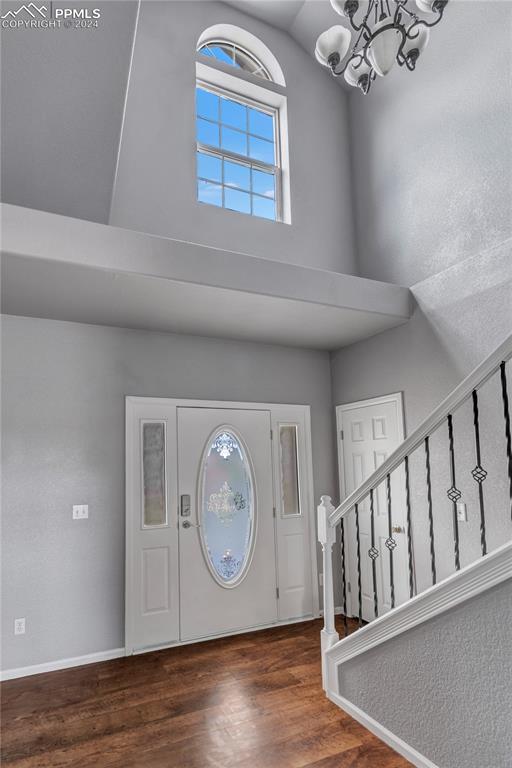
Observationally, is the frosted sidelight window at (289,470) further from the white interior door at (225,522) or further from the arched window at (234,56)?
the arched window at (234,56)

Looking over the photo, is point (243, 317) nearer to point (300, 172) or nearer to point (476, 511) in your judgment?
point (300, 172)

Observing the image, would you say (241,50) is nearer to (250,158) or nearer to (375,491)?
(250,158)

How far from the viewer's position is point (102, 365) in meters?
3.97

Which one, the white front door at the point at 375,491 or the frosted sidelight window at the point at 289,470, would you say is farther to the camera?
the frosted sidelight window at the point at 289,470

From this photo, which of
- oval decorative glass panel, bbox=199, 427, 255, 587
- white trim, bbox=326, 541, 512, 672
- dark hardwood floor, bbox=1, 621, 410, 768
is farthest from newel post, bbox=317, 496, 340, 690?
oval decorative glass panel, bbox=199, 427, 255, 587

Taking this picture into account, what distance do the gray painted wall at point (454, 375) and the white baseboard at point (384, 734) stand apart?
1204 millimetres

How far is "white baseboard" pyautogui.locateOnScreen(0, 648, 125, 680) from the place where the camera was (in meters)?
3.40

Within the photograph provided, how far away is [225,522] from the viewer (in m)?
4.30

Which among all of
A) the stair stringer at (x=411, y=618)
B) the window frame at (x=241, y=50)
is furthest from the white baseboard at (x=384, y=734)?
the window frame at (x=241, y=50)

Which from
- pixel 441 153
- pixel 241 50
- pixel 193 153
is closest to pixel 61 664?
pixel 193 153

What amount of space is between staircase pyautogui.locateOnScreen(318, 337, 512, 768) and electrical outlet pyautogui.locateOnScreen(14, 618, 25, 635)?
2.11 metres

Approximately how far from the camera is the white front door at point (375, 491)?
4.00 metres

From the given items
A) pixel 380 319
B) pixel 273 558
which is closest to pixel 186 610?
pixel 273 558

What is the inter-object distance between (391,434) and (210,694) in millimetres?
2363
